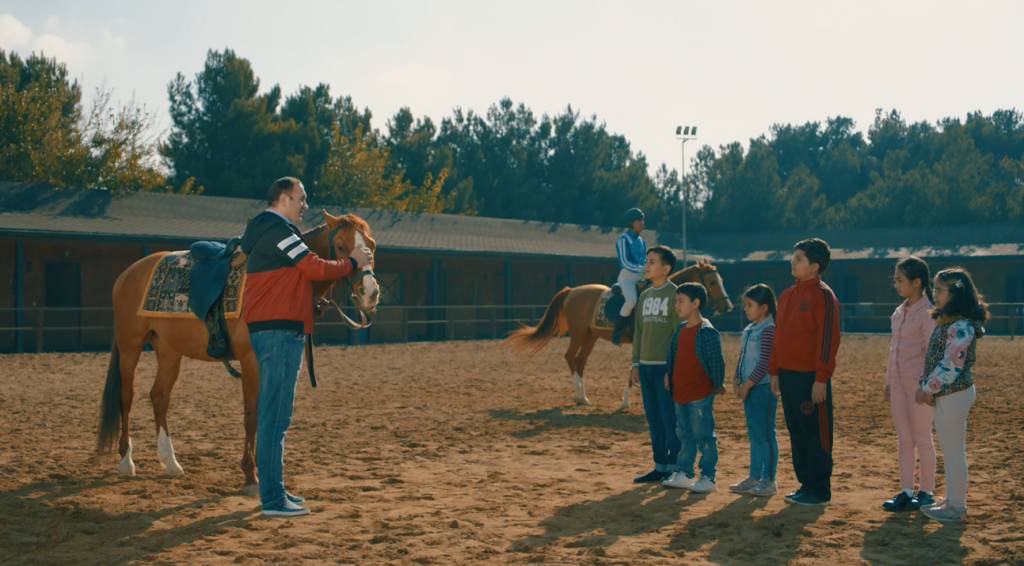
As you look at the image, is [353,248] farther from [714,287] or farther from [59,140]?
[59,140]

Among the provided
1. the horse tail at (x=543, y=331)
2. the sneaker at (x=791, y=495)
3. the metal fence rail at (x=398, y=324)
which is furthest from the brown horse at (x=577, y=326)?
the sneaker at (x=791, y=495)

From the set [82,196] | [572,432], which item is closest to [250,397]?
[572,432]

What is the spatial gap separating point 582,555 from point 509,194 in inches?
1809

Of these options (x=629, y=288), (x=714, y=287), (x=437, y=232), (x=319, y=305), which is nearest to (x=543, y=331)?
(x=629, y=288)

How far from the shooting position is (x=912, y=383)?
464 cm

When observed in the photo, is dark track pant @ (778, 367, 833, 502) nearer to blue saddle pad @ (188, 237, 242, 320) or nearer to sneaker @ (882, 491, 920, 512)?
sneaker @ (882, 491, 920, 512)

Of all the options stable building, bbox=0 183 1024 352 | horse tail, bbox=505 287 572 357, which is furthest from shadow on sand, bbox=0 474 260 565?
stable building, bbox=0 183 1024 352

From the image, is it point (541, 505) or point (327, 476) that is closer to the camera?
point (541, 505)

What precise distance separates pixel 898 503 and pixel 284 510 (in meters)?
3.54

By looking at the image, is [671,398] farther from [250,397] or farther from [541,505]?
[250,397]

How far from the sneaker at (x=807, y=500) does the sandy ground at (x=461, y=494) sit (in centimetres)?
9

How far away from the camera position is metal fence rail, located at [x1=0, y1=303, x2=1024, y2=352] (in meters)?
17.6

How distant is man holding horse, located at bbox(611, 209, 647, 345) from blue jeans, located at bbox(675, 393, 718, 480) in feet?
12.4

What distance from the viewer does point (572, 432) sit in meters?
7.89
